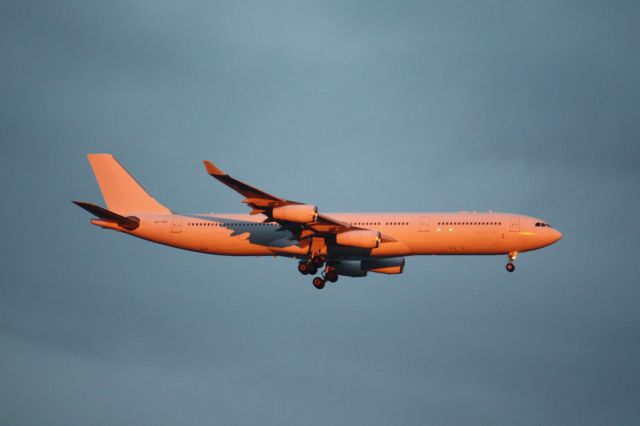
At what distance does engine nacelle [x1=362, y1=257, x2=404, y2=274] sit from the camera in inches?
2783

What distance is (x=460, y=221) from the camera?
6438 cm

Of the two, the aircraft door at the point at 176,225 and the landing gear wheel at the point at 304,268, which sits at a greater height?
the aircraft door at the point at 176,225

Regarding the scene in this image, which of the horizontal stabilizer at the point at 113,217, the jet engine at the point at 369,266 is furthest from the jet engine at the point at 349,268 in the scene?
the horizontal stabilizer at the point at 113,217

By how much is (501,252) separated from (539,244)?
270 cm

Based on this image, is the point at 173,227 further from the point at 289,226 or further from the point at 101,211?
the point at 289,226

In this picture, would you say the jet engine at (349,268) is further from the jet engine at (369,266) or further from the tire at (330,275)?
the tire at (330,275)

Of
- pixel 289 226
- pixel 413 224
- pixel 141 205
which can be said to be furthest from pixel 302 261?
pixel 141 205

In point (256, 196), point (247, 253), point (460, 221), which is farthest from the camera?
point (247, 253)

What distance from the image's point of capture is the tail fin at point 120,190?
7175 cm

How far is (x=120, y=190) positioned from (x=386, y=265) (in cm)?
2140

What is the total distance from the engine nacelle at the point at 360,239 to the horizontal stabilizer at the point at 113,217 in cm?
1621

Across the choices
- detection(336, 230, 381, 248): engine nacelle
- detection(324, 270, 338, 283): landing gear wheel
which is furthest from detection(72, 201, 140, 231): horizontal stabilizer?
detection(336, 230, 381, 248): engine nacelle

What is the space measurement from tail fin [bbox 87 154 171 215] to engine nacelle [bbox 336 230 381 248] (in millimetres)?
15524

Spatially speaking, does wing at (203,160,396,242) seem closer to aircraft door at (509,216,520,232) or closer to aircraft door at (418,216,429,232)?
aircraft door at (418,216,429,232)
